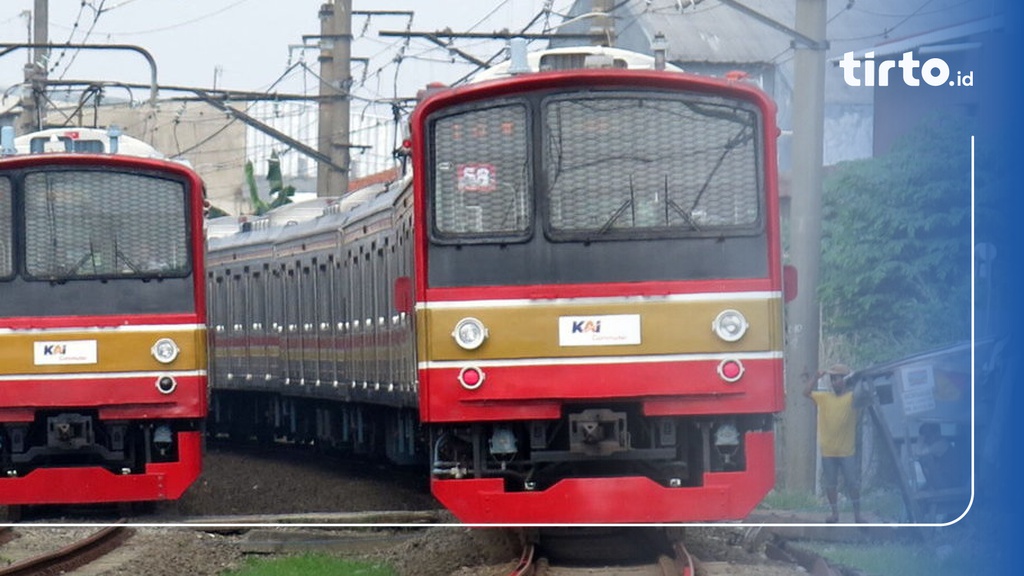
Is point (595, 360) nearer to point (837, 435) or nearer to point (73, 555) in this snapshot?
point (837, 435)

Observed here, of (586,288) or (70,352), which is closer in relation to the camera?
(586,288)

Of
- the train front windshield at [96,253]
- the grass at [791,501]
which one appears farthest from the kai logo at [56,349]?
the grass at [791,501]

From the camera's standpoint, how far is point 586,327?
5184 millimetres

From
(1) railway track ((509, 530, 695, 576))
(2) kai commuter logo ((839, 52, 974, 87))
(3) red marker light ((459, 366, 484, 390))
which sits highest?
(2) kai commuter logo ((839, 52, 974, 87))

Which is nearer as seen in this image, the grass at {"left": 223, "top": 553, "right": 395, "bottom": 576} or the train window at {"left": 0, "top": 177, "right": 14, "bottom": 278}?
the train window at {"left": 0, "top": 177, "right": 14, "bottom": 278}

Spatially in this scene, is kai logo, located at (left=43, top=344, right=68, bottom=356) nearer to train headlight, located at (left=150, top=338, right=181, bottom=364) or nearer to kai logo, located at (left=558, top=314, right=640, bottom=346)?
train headlight, located at (left=150, top=338, right=181, bottom=364)

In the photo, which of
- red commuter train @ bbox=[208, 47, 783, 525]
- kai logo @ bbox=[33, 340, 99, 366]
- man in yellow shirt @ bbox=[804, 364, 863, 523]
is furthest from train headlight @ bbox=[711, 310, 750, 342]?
kai logo @ bbox=[33, 340, 99, 366]

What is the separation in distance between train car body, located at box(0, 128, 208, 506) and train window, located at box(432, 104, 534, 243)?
0.76 meters

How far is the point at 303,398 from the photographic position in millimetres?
6754

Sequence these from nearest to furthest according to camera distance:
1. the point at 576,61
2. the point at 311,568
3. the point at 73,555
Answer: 1. the point at 576,61
2. the point at 311,568
3. the point at 73,555

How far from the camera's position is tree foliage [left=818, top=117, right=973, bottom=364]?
13.2 ft

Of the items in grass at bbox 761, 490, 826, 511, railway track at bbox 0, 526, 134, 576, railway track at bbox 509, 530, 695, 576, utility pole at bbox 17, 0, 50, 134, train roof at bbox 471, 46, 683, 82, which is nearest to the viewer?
utility pole at bbox 17, 0, 50, 134

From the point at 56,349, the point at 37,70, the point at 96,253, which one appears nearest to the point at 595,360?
the point at 96,253

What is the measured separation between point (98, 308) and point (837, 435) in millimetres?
2284
